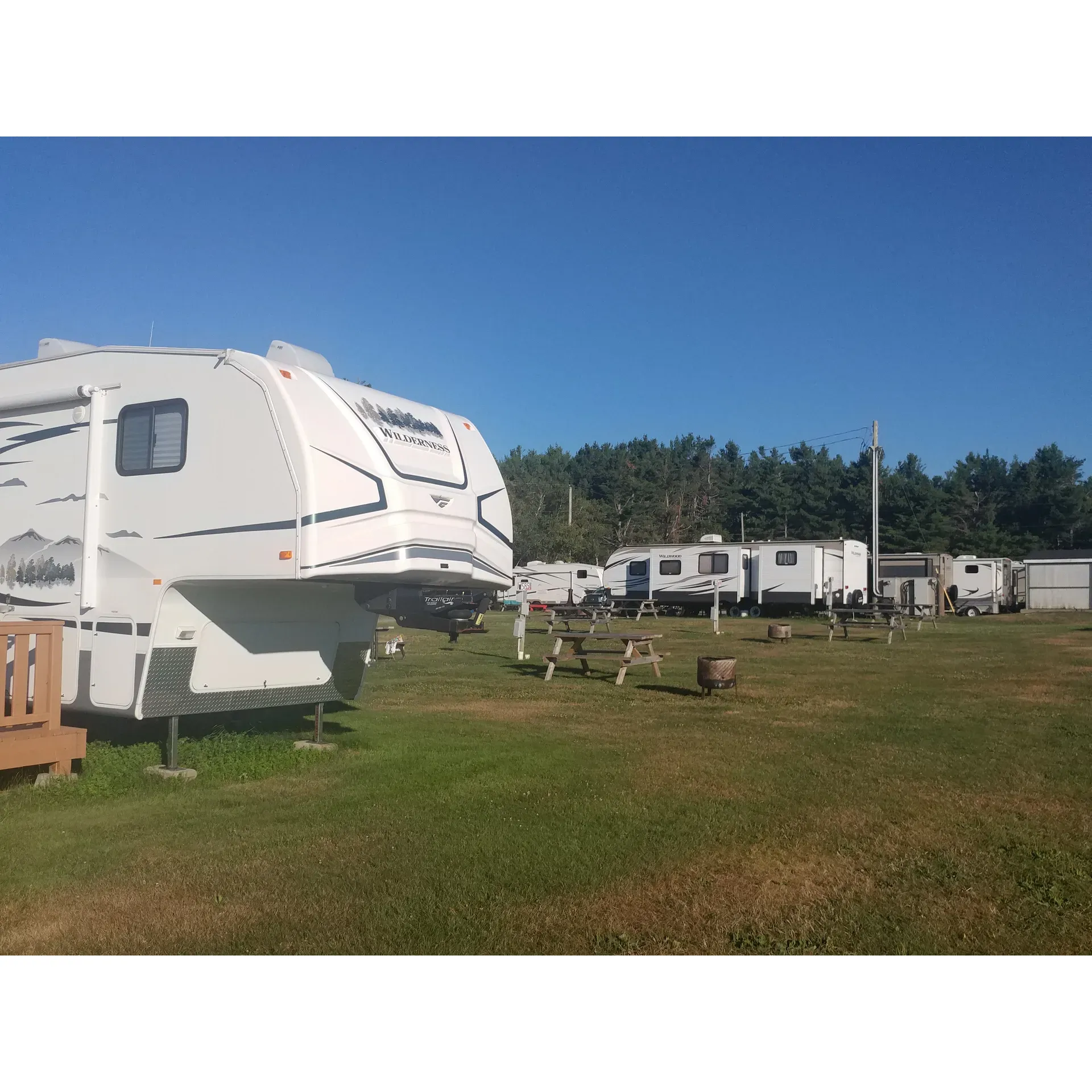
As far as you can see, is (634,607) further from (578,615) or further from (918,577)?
(578,615)

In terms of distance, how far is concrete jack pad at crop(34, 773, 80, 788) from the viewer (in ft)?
20.9

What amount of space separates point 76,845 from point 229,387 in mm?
2971

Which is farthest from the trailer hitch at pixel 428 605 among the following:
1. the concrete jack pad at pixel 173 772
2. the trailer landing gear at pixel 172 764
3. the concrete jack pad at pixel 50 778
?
the concrete jack pad at pixel 50 778

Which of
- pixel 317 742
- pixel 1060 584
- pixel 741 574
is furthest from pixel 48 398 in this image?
pixel 1060 584

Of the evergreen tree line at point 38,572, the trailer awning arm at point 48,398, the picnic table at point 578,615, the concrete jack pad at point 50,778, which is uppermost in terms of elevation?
the trailer awning arm at point 48,398

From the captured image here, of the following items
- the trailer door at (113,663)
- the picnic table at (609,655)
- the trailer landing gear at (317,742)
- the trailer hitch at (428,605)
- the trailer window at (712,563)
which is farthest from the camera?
the trailer window at (712,563)

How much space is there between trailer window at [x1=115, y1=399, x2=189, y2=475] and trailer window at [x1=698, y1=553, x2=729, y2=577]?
26.7 meters

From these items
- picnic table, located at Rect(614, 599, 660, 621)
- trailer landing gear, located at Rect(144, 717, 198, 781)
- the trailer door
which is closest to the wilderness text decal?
the trailer door

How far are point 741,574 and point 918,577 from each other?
9466 millimetres

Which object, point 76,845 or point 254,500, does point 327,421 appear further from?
point 76,845

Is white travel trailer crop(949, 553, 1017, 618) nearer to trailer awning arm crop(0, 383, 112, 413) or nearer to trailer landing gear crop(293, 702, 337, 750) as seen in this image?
trailer landing gear crop(293, 702, 337, 750)

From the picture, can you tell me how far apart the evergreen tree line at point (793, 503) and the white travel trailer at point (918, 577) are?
61.0 feet

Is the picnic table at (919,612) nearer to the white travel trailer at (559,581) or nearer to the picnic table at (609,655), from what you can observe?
the white travel trailer at (559,581)

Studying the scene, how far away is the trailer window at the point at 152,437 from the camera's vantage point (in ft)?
21.7
